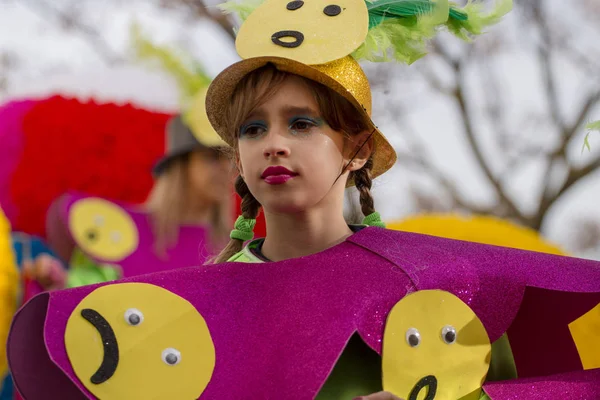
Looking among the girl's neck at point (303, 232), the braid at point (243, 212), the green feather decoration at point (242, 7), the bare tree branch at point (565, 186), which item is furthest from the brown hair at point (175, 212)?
the bare tree branch at point (565, 186)

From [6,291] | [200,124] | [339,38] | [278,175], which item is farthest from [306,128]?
[200,124]

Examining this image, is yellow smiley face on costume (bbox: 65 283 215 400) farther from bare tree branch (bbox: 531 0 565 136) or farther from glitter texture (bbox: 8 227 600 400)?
bare tree branch (bbox: 531 0 565 136)

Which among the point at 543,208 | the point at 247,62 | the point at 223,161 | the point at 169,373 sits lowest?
the point at 543,208

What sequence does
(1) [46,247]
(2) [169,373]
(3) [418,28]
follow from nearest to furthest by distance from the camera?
(2) [169,373], (3) [418,28], (1) [46,247]

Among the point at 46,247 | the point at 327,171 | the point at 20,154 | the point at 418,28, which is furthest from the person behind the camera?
the point at 20,154

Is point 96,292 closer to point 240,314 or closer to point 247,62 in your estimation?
point 240,314

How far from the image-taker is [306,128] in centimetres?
215

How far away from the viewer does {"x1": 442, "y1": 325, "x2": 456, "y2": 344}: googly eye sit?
2061 mm

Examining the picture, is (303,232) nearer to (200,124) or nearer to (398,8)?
(398,8)

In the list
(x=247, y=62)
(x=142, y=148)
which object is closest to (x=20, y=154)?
(x=142, y=148)

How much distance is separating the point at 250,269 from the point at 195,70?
10.4 ft

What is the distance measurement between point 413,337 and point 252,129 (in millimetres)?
590

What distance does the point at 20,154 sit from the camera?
5406 mm

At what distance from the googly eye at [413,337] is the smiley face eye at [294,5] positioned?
0.82 m
